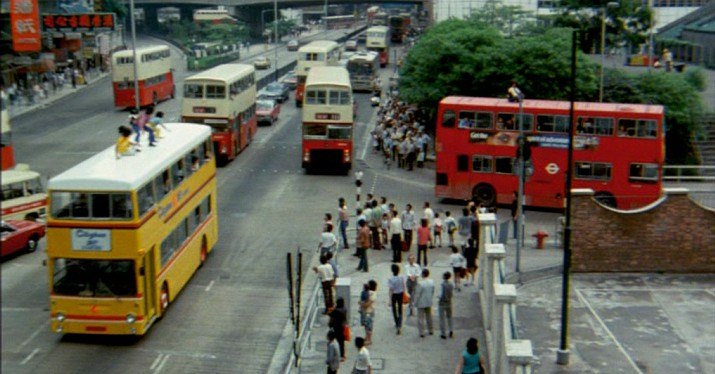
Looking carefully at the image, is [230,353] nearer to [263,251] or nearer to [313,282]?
[313,282]

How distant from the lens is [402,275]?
2428cm

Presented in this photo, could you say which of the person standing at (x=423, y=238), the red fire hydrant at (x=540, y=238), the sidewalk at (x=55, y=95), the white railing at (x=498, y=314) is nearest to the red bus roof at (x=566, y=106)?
the red fire hydrant at (x=540, y=238)

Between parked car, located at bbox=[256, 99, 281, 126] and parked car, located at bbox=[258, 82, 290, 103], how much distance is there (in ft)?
7.75

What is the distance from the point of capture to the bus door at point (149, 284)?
19859 mm

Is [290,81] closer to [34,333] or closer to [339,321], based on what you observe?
[34,333]

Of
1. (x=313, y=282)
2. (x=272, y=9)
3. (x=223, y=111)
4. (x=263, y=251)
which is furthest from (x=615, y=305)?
(x=272, y=9)

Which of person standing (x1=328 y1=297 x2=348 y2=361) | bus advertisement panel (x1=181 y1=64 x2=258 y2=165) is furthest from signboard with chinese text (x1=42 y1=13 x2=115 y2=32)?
person standing (x1=328 y1=297 x2=348 y2=361)

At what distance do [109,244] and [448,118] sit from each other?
1879 cm

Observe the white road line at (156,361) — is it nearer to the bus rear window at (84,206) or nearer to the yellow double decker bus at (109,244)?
the yellow double decker bus at (109,244)

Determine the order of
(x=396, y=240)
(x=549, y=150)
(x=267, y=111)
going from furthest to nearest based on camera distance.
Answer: (x=267, y=111) < (x=549, y=150) < (x=396, y=240)

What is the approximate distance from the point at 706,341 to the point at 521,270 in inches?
256

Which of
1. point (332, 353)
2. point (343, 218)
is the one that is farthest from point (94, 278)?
point (343, 218)

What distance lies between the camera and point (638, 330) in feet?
74.4

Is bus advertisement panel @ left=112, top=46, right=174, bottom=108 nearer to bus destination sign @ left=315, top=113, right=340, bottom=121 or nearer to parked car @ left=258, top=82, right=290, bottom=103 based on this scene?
parked car @ left=258, top=82, right=290, bottom=103
